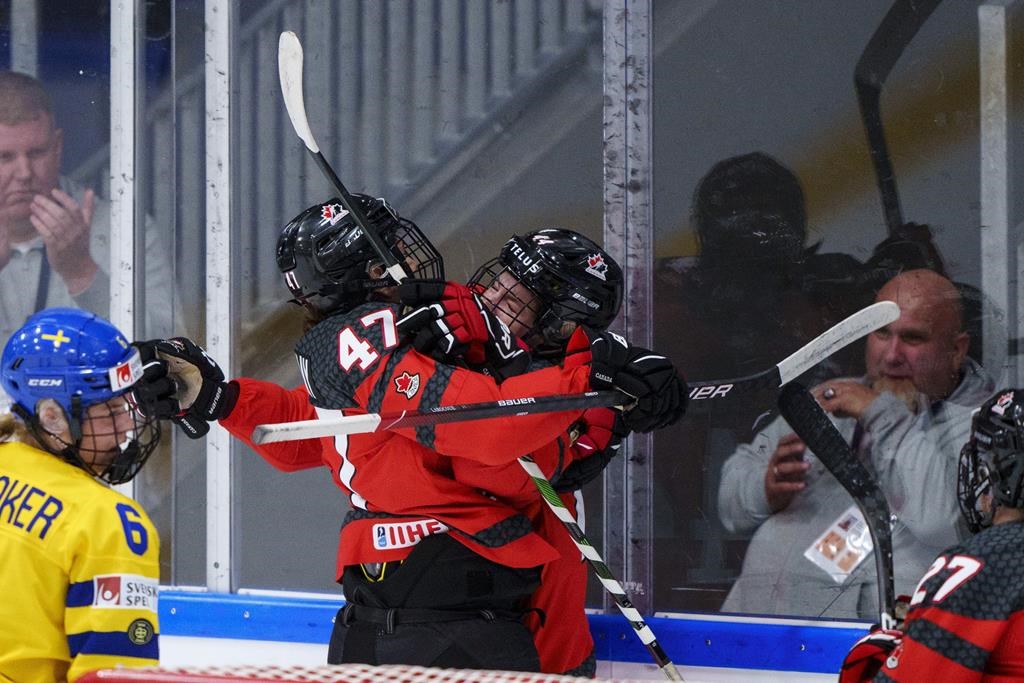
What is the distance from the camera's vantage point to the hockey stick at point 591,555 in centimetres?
257

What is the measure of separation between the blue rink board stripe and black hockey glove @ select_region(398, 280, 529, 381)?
0.89 metres

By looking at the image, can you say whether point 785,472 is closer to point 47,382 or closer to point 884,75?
point 884,75

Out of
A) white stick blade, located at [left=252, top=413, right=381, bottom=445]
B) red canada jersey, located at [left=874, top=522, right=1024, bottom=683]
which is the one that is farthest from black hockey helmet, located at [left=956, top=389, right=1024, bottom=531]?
white stick blade, located at [left=252, top=413, right=381, bottom=445]

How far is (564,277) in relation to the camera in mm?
2672

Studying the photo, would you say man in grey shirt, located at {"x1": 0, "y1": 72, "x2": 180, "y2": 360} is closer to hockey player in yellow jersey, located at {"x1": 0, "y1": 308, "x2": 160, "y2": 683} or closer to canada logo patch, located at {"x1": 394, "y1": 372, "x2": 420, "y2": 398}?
canada logo patch, located at {"x1": 394, "y1": 372, "x2": 420, "y2": 398}

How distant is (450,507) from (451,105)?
1.32 m

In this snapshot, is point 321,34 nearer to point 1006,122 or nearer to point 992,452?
point 1006,122

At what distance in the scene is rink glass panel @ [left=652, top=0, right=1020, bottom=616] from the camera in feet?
9.82

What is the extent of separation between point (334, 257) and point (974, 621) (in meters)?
1.36

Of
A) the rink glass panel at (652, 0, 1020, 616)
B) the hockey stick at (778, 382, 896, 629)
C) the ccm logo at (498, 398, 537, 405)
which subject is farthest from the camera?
the rink glass panel at (652, 0, 1020, 616)

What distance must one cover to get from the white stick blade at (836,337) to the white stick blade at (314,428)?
87cm

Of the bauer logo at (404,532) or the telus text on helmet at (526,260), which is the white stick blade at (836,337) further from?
the bauer logo at (404,532)

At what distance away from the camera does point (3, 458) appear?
197 cm

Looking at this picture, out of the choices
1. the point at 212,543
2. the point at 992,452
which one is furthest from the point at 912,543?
the point at 212,543
